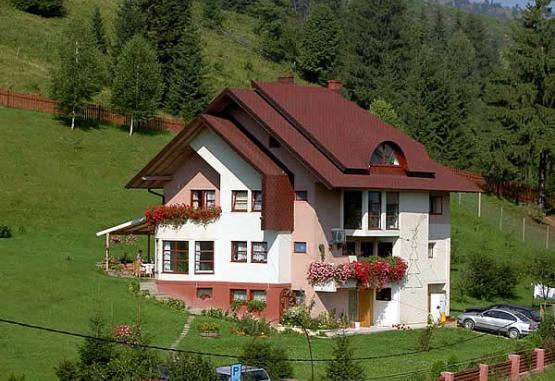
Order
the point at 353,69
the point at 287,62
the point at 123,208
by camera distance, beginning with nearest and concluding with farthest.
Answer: the point at 123,208, the point at 353,69, the point at 287,62

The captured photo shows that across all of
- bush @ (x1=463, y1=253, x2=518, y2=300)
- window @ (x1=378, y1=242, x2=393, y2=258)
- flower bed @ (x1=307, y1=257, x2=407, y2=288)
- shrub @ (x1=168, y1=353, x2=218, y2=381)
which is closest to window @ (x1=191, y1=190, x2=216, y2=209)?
flower bed @ (x1=307, y1=257, x2=407, y2=288)

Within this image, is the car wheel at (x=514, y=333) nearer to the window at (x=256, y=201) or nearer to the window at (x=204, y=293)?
the window at (x=256, y=201)

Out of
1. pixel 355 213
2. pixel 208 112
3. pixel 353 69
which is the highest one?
pixel 353 69

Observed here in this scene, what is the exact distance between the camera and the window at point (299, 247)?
47.4 meters

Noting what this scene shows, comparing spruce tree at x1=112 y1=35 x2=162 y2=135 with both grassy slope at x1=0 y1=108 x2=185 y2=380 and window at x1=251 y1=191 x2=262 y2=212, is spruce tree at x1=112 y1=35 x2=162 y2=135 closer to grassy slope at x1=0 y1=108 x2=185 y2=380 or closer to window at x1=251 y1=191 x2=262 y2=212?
grassy slope at x1=0 y1=108 x2=185 y2=380

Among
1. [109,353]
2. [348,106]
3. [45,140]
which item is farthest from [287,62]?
[109,353]

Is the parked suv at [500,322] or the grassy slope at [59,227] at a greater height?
the grassy slope at [59,227]

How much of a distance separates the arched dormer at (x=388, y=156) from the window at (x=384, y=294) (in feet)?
18.1

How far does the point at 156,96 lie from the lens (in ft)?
267

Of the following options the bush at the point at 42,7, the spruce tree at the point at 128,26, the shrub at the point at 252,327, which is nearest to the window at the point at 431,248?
the shrub at the point at 252,327

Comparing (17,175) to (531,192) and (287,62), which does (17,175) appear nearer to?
(531,192)

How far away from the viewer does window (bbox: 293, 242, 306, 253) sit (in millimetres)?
47388

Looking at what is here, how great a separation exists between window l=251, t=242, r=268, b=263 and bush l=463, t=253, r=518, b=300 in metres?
14.4

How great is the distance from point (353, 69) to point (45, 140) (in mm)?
53086
